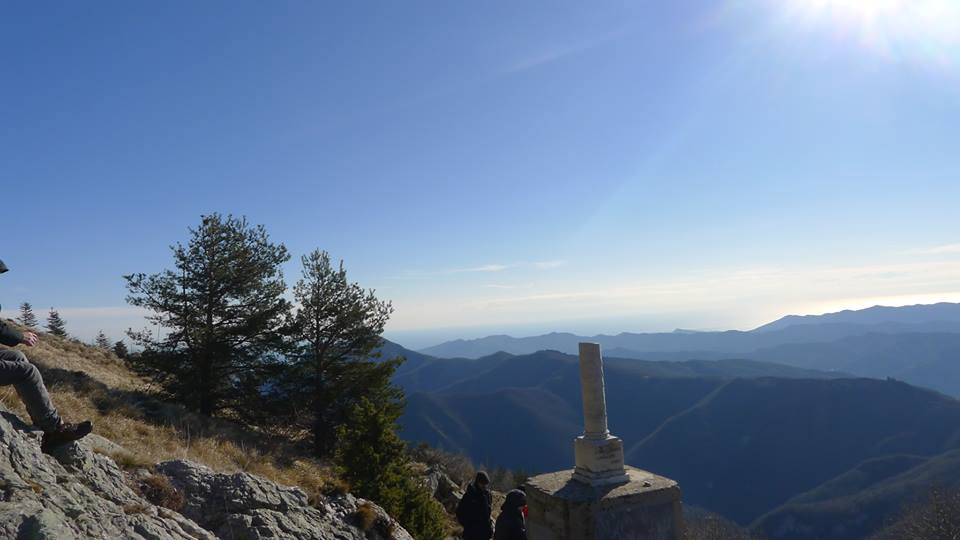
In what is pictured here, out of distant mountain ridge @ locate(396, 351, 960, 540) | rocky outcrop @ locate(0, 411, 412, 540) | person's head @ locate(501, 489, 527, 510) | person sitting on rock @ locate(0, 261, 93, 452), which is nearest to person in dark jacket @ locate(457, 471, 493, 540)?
person's head @ locate(501, 489, 527, 510)

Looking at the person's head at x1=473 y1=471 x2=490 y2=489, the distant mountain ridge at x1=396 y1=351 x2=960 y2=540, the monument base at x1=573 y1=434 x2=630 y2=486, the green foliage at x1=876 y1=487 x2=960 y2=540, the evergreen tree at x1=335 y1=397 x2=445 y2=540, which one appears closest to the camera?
the monument base at x1=573 y1=434 x2=630 y2=486

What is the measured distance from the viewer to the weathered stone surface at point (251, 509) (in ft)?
24.6

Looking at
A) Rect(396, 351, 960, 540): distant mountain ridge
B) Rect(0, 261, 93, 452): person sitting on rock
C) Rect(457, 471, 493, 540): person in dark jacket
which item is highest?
Rect(0, 261, 93, 452): person sitting on rock

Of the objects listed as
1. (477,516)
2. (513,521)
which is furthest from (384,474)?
(513,521)

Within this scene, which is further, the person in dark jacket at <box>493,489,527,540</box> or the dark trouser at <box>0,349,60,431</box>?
the person in dark jacket at <box>493,489,527,540</box>

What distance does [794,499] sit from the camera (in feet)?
438

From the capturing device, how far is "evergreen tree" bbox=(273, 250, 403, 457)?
800 inches

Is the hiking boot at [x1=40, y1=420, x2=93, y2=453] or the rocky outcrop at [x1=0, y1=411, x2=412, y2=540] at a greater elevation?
the hiking boot at [x1=40, y1=420, x2=93, y2=453]

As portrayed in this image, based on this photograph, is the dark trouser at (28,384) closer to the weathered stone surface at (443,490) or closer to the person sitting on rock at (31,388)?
the person sitting on rock at (31,388)

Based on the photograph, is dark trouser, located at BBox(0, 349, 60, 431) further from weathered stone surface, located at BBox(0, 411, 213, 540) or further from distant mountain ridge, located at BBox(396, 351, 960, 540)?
distant mountain ridge, located at BBox(396, 351, 960, 540)

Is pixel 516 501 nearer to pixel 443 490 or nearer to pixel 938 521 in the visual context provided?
pixel 443 490

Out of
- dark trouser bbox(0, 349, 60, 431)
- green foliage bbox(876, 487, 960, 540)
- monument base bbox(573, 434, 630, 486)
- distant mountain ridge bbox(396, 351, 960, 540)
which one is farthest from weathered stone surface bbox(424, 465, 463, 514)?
distant mountain ridge bbox(396, 351, 960, 540)

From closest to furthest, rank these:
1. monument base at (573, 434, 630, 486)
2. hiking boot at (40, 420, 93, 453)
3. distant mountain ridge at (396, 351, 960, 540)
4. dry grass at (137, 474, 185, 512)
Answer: hiking boot at (40, 420, 93, 453)
dry grass at (137, 474, 185, 512)
monument base at (573, 434, 630, 486)
distant mountain ridge at (396, 351, 960, 540)

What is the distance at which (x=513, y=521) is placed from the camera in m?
9.02
